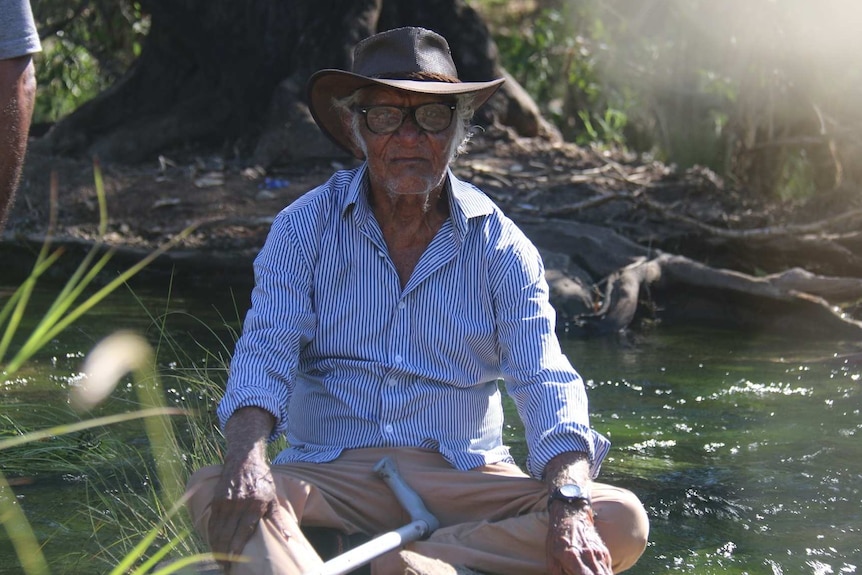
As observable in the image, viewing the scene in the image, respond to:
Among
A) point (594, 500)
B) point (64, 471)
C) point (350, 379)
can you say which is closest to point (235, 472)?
point (350, 379)

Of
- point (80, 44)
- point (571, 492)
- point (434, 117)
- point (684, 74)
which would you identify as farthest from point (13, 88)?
point (80, 44)

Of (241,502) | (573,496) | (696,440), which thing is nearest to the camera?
(241,502)

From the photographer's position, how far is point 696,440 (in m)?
5.38

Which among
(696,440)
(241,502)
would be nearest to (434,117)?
(241,502)

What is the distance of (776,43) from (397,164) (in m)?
6.84

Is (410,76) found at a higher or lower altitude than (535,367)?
higher

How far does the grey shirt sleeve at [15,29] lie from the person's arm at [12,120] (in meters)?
0.03

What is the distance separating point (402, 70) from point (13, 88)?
1016mm

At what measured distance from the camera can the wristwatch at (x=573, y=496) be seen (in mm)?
2895

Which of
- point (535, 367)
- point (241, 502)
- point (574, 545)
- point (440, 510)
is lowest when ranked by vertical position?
point (440, 510)


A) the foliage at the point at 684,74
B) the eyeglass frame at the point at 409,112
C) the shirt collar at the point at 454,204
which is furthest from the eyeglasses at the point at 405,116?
the foliage at the point at 684,74

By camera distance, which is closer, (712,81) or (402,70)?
(402,70)

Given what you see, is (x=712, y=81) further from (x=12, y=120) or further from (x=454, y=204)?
(x=12, y=120)

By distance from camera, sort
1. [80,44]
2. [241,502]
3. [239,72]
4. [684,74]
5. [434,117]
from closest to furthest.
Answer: [241,502]
[434,117]
[239,72]
[684,74]
[80,44]
